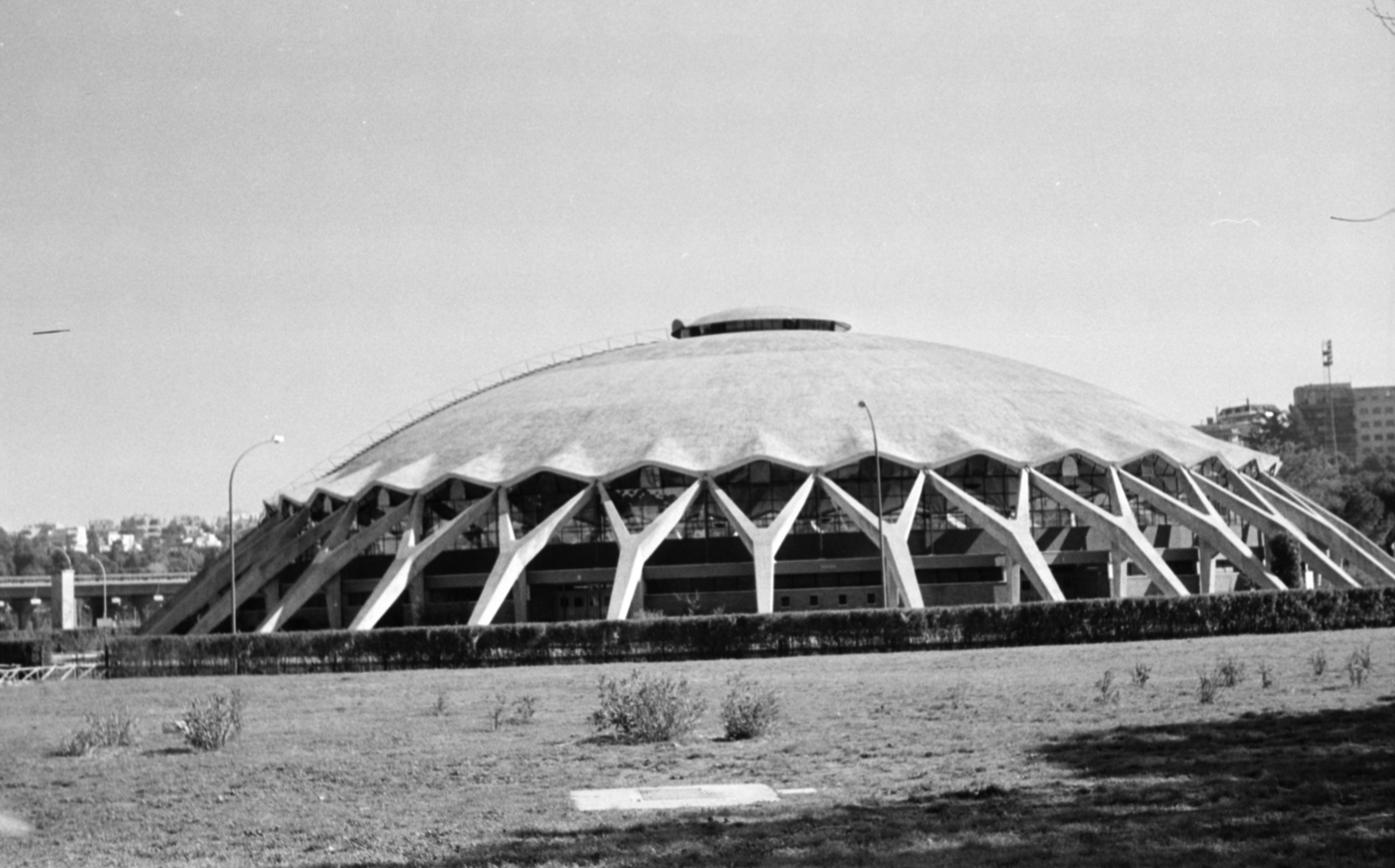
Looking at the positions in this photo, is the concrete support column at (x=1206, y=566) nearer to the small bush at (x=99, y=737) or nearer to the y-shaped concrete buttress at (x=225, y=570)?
the y-shaped concrete buttress at (x=225, y=570)

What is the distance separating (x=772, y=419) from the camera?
205 feet

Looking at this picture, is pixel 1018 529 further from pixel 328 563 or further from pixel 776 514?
pixel 328 563

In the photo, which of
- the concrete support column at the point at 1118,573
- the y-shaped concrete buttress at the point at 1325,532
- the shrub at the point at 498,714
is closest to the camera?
the shrub at the point at 498,714

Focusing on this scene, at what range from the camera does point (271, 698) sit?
32.2m

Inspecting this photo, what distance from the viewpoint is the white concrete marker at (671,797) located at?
15219mm

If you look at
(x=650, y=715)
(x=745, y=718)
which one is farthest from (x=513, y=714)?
(x=745, y=718)

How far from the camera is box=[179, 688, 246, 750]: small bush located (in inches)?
846

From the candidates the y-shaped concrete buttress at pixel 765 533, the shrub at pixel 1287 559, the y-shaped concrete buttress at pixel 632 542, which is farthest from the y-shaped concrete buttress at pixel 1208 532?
the y-shaped concrete buttress at pixel 632 542

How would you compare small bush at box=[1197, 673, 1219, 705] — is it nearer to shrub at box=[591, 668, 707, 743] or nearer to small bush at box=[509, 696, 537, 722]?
shrub at box=[591, 668, 707, 743]

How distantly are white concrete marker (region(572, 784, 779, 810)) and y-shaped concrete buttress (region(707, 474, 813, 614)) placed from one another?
1349 inches

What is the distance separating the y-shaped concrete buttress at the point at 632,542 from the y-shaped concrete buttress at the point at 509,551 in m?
1.48

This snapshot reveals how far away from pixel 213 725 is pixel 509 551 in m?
35.0

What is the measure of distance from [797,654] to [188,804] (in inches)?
1044

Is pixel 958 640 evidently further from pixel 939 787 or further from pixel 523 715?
pixel 939 787
